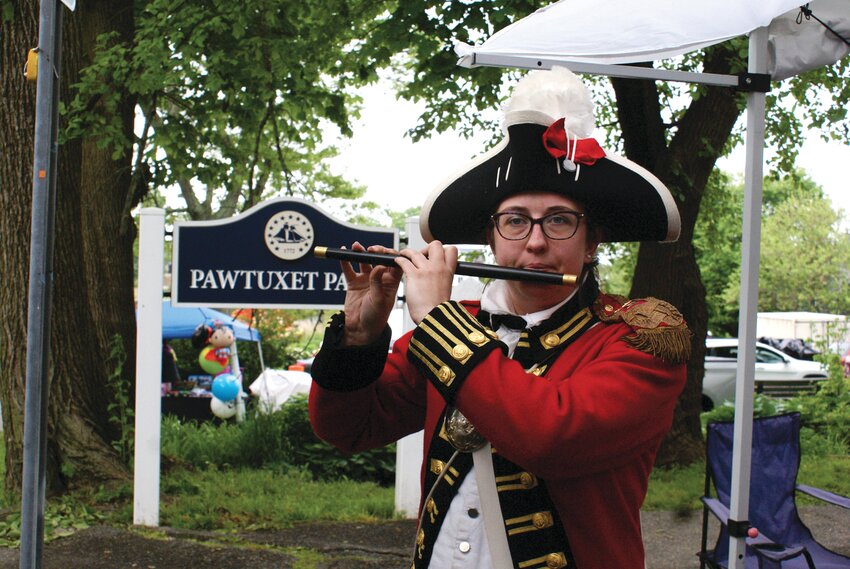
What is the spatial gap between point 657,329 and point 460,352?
16.9 inches

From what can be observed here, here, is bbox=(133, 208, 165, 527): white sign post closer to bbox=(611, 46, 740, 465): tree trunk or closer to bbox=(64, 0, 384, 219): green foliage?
bbox=(64, 0, 384, 219): green foliage

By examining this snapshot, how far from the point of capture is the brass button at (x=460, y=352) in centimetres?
170

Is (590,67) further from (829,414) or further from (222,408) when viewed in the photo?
(829,414)

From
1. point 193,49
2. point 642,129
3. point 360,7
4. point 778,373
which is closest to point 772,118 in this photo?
point 642,129

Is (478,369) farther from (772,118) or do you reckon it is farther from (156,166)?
(772,118)

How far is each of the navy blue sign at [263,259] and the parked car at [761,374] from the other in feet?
38.2

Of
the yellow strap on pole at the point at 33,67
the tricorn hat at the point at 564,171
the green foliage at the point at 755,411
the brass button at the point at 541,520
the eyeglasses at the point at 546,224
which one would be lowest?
the green foliage at the point at 755,411

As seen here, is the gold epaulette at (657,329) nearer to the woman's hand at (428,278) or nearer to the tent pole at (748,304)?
the woman's hand at (428,278)

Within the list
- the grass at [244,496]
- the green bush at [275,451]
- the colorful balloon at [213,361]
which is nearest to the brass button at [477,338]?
the grass at [244,496]

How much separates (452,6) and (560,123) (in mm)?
4097

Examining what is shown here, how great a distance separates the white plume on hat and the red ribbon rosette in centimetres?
4

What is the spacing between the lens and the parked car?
54.8 feet

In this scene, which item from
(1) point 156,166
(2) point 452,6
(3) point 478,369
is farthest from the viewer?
(1) point 156,166

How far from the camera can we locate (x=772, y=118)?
941 centimetres
